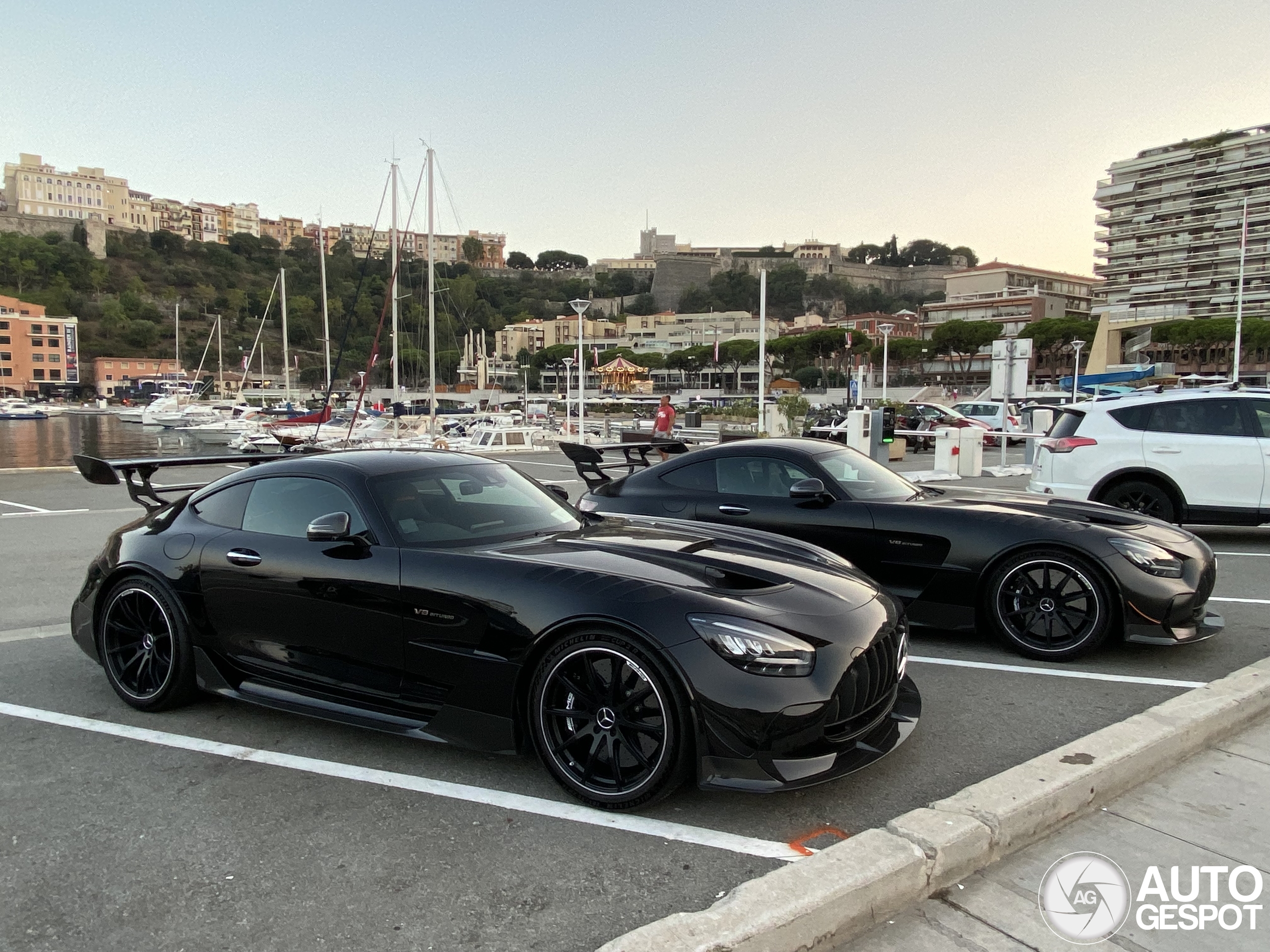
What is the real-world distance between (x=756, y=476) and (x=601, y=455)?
186 cm

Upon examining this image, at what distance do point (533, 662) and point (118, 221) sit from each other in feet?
707

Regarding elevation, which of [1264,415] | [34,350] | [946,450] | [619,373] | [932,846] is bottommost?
[932,846]

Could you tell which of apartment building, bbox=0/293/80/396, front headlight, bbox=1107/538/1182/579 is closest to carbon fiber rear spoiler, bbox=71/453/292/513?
front headlight, bbox=1107/538/1182/579

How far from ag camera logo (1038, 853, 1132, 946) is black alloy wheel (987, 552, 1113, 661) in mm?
2456

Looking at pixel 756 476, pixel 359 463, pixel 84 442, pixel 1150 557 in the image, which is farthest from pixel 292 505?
pixel 84 442

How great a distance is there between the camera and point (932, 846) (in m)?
2.83

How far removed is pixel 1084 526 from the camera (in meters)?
5.30

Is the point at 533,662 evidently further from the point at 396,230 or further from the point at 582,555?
the point at 396,230

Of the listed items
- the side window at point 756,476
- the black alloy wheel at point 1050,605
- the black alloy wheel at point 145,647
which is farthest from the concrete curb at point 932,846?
the black alloy wheel at point 145,647

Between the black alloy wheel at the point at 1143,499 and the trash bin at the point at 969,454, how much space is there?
8.12 metres

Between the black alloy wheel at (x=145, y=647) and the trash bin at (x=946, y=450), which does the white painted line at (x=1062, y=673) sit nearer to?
the black alloy wheel at (x=145, y=647)

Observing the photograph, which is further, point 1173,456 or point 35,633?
point 1173,456

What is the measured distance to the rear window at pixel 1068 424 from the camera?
9469mm

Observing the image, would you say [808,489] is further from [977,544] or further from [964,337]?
[964,337]
